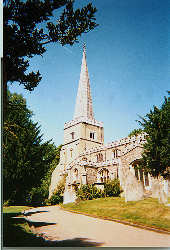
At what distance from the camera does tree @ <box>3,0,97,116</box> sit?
6371 mm

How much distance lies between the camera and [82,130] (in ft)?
107

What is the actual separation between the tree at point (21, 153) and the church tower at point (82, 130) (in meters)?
21.0

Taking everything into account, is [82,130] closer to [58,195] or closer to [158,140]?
[58,195]

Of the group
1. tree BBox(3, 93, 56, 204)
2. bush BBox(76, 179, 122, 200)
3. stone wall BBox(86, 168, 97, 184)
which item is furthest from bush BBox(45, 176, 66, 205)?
tree BBox(3, 93, 56, 204)

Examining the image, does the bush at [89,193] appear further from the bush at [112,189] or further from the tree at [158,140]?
the tree at [158,140]

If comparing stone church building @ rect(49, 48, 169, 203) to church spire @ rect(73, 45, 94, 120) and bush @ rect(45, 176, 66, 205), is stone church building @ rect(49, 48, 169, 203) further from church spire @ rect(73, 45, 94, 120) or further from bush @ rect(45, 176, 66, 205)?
bush @ rect(45, 176, 66, 205)

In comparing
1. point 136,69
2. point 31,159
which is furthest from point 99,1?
point 31,159

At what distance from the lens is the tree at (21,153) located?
25.5 feet

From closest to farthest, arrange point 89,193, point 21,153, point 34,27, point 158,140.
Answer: point 34,27
point 21,153
point 158,140
point 89,193

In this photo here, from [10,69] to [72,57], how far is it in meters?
2.67

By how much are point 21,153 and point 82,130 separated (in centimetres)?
2302

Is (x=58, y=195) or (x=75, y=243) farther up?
(x=75, y=243)

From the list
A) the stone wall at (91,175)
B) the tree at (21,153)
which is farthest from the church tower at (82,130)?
the tree at (21,153)

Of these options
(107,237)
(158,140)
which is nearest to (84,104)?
(158,140)
